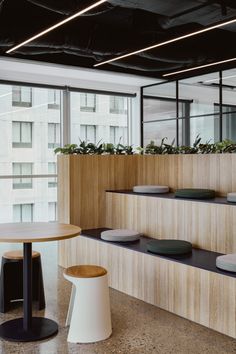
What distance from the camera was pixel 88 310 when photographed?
121 inches

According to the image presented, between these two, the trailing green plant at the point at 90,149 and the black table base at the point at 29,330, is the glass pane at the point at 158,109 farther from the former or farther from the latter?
the black table base at the point at 29,330

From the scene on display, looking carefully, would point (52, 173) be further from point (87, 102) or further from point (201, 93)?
point (201, 93)

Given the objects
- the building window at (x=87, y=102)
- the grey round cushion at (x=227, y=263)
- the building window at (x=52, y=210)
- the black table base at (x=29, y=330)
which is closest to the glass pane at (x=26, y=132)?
the building window at (x=87, y=102)

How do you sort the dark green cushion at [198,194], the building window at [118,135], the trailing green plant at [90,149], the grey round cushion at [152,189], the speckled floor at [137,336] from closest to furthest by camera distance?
the speckled floor at [137,336] → the dark green cushion at [198,194] → the grey round cushion at [152,189] → the trailing green plant at [90,149] → the building window at [118,135]

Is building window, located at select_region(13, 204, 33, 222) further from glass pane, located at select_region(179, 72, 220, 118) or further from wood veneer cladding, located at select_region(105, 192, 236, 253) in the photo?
glass pane, located at select_region(179, 72, 220, 118)

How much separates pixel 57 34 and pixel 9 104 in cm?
294

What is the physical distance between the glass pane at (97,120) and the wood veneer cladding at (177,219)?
→ 4.25 metres

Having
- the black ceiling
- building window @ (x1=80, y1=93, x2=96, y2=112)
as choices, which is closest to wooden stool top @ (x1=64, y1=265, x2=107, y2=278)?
the black ceiling

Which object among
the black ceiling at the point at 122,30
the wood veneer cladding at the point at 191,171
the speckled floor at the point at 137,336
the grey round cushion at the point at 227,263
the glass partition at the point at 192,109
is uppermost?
the black ceiling at the point at 122,30

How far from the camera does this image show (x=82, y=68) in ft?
26.4

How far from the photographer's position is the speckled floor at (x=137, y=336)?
2949 millimetres

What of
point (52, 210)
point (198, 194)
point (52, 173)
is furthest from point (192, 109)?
point (198, 194)

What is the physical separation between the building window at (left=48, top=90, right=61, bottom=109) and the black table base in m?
6.20

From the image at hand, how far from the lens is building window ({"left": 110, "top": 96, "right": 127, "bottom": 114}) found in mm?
10054
